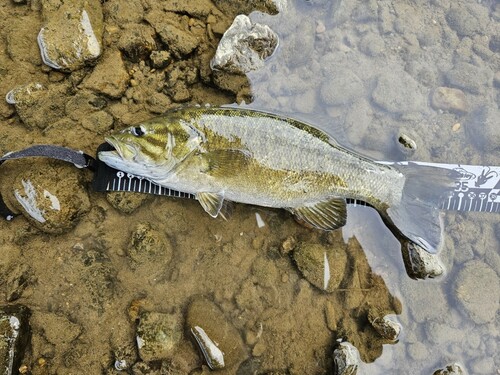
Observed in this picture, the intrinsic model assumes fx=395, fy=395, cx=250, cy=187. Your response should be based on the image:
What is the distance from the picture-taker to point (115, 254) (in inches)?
171

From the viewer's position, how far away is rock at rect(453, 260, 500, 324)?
468 centimetres

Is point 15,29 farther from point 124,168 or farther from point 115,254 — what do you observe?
point 115,254

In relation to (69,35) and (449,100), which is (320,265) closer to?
(449,100)

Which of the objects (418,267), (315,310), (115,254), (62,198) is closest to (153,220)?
(115,254)

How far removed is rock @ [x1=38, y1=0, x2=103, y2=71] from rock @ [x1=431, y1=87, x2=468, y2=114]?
13.5 feet

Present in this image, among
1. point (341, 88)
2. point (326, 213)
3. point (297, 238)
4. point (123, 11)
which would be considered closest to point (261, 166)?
point (326, 213)

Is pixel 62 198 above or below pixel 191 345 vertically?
above

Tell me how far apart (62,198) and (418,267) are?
13.1ft

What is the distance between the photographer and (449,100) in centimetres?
503

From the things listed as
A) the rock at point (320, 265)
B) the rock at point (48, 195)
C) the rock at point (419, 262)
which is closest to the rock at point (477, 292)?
the rock at point (419, 262)

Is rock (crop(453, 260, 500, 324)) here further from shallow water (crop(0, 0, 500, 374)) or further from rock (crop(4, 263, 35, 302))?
rock (crop(4, 263, 35, 302))

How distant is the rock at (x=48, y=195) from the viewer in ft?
13.2

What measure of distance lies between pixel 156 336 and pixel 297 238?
6.11 ft

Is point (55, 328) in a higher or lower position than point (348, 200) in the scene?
lower
